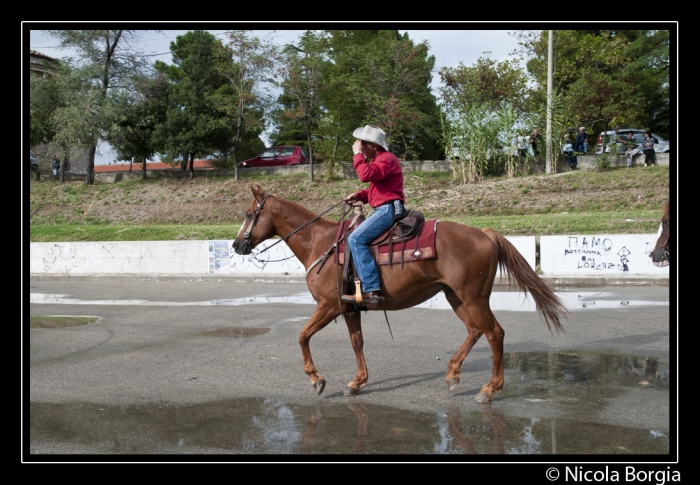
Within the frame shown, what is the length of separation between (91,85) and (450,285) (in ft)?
113

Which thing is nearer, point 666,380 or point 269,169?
point 666,380

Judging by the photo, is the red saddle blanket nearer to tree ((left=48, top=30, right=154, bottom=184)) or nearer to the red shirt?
the red shirt

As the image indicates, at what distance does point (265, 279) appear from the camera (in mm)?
19812

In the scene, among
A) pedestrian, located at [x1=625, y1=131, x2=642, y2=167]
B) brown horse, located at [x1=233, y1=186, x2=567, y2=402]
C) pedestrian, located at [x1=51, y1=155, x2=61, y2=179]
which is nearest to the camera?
brown horse, located at [x1=233, y1=186, x2=567, y2=402]

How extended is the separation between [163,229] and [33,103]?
16.5 meters

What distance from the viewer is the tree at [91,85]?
35.0 meters

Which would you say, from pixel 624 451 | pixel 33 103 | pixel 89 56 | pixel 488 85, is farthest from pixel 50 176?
pixel 624 451

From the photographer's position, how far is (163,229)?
26172mm

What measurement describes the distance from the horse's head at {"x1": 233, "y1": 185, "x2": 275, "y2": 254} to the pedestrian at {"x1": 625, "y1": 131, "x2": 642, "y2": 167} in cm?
2351

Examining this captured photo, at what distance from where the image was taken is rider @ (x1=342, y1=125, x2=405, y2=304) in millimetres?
6988

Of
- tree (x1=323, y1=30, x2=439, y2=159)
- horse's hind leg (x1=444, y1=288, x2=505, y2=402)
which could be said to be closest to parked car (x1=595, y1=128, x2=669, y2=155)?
tree (x1=323, y1=30, x2=439, y2=159)

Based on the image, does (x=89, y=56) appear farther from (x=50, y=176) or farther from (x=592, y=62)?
(x=592, y=62)

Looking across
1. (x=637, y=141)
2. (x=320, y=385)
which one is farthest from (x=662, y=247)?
(x=637, y=141)
